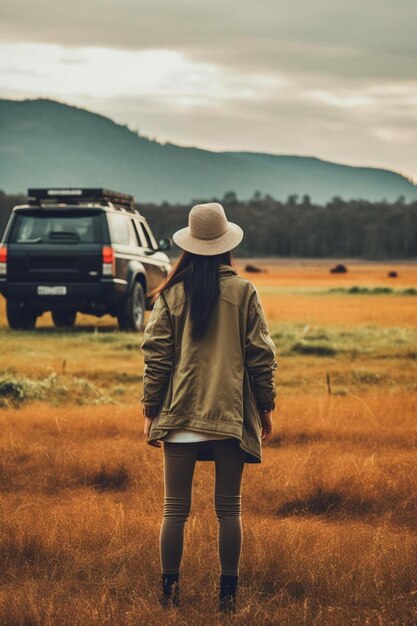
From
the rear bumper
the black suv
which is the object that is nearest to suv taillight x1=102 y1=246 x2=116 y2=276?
the black suv

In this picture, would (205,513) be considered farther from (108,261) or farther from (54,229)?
(54,229)

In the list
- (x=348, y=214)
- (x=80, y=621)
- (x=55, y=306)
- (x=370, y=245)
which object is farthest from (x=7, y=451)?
(x=348, y=214)

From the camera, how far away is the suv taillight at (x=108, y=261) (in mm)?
17359

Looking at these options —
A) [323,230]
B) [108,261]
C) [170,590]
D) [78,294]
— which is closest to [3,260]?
[78,294]

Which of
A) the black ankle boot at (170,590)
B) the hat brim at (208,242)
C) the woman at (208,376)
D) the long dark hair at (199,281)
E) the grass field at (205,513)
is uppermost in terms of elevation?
the hat brim at (208,242)

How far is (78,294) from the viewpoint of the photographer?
57.4ft

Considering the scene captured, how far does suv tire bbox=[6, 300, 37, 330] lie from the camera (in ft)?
61.1

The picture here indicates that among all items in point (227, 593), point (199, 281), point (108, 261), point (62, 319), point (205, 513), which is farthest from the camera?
point (62, 319)

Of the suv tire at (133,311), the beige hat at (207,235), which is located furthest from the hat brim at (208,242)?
the suv tire at (133,311)

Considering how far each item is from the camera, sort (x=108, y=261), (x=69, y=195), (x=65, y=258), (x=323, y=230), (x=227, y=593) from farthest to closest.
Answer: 1. (x=323, y=230)
2. (x=69, y=195)
3. (x=65, y=258)
4. (x=108, y=261)
5. (x=227, y=593)

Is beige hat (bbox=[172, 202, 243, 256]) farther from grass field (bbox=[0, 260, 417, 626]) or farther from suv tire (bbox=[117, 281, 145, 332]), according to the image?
suv tire (bbox=[117, 281, 145, 332])

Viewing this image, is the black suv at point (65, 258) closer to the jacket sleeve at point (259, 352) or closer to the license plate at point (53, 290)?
the license plate at point (53, 290)

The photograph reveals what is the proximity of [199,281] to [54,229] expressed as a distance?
13839 mm

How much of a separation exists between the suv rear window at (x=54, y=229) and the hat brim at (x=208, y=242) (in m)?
13.4
